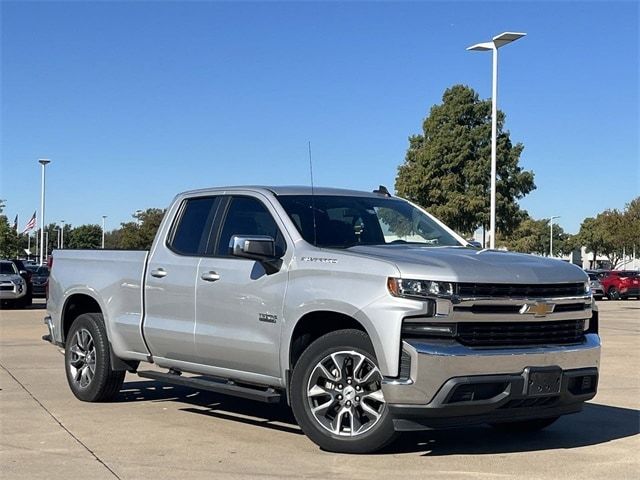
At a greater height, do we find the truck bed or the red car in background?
the truck bed

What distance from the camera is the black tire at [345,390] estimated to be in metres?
5.95

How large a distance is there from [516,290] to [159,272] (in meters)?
3.23

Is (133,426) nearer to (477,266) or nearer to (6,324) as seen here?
(477,266)

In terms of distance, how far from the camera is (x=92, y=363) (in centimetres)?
852

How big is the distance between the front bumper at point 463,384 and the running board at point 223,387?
1163mm

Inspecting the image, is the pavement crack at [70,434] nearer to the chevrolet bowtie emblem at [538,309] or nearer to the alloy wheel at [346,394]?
the alloy wheel at [346,394]

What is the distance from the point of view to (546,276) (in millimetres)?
6102

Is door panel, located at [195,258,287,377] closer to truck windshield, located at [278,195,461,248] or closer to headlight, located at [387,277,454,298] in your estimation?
truck windshield, located at [278,195,461,248]

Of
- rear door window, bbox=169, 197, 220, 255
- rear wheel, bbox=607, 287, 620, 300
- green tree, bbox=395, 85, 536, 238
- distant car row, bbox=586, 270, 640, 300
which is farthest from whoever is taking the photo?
green tree, bbox=395, 85, 536, 238

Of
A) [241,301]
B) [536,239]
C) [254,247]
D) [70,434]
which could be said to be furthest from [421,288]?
[536,239]

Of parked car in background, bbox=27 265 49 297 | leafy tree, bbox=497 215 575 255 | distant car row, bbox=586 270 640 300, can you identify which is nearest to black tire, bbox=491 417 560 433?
parked car in background, bbox=27 265 49 297

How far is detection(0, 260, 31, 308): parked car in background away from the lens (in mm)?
25891

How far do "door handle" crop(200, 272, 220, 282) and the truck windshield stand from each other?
780 mm

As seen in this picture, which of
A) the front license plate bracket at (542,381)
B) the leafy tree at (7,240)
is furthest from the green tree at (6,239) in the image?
the front license plate bracket at (542,381)
